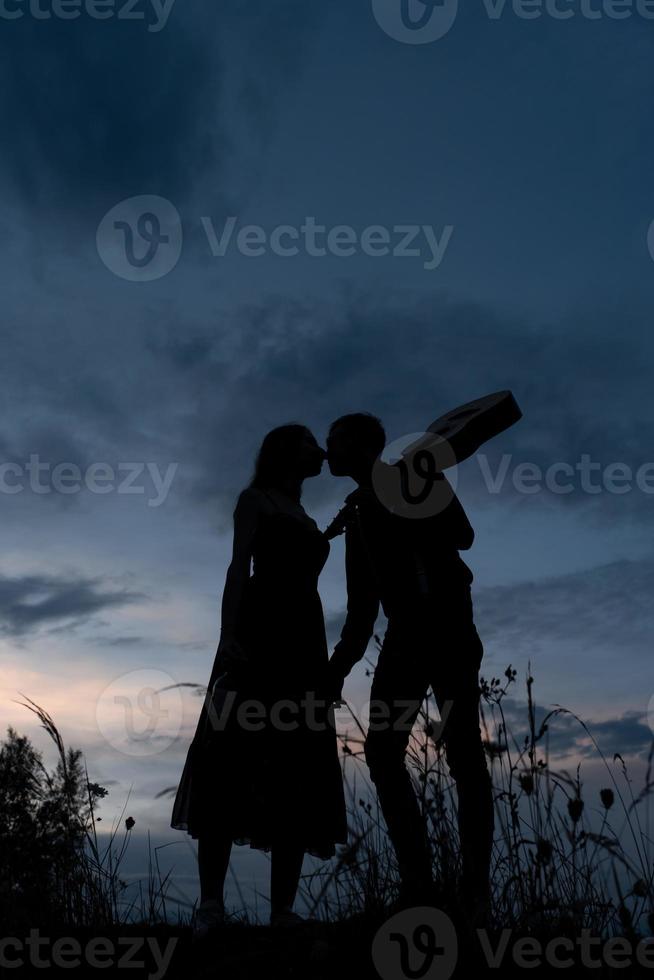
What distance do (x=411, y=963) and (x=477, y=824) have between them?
0.85 meters

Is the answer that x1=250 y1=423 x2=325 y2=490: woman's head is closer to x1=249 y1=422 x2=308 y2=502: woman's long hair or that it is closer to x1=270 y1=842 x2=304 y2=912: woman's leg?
x1=249 y1=422 x2=308 y2=502: woman's long hair

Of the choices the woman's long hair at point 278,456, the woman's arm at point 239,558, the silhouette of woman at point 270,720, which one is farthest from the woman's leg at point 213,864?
the woman's long hair at point 278,456

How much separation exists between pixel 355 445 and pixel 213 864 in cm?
222

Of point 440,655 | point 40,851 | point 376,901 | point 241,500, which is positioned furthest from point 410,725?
point 40,851

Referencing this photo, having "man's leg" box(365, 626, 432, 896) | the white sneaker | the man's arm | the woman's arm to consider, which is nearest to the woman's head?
the woman's arm

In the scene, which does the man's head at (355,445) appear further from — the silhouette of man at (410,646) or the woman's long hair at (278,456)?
the woman's long hair at (278,456)

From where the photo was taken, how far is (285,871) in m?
4.48

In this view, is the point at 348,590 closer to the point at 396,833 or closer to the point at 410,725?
the point at 410,725

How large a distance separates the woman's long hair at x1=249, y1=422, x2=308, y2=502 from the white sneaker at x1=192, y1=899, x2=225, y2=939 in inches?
83.5

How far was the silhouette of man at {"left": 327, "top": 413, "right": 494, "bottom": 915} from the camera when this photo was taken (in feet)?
13.2

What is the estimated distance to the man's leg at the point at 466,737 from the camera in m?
3.93

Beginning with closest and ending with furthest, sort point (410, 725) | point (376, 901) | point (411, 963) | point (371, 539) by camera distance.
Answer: point (411, 963)
point (376, 901)
point (410, 725)
point (371, 539)

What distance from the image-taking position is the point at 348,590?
4691 mm

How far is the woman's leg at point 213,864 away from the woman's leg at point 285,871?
238 mm
